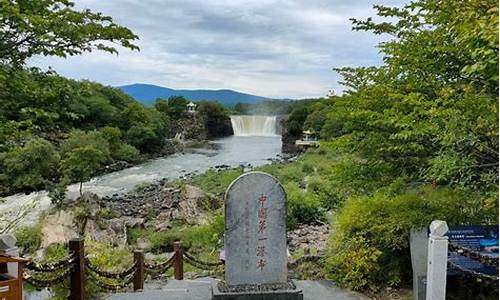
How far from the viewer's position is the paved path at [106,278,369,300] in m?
6.92

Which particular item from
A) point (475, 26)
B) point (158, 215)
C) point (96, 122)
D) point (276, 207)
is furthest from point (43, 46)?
point (96, 122)

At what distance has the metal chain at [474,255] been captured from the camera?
16.8 feet

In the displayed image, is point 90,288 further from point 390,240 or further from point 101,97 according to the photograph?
point 101,97

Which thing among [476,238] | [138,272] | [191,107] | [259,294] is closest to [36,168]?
[138,272]

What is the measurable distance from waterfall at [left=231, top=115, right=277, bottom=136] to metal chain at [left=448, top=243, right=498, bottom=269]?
72.9m

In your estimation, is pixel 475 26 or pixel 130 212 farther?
pixel 130 212

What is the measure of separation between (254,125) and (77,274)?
7242 centimetres

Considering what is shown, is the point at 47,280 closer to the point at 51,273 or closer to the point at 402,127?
the point at 51,273

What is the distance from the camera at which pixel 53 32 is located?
15.7ft

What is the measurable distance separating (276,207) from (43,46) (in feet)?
11.4

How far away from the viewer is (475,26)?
3498 mm

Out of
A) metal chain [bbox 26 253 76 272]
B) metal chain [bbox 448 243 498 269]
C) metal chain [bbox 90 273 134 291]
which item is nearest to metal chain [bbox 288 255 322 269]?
metal chain [bbox 90 273 134 291]

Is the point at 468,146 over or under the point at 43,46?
under

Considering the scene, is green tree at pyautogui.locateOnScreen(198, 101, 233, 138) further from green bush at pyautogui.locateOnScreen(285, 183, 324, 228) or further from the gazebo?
green bush at pyautogui.locateOnScreen(285, 183, 324, 228)
